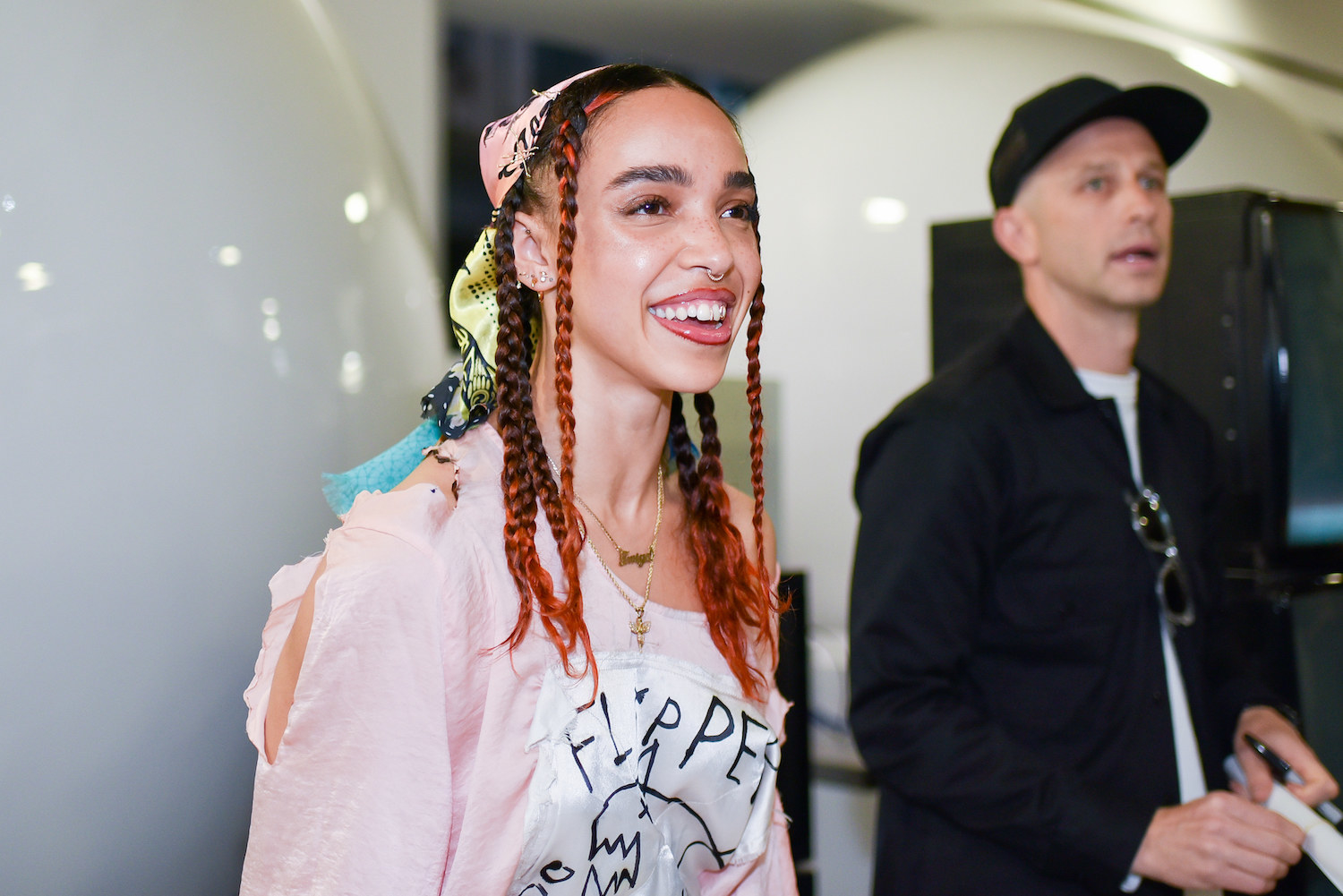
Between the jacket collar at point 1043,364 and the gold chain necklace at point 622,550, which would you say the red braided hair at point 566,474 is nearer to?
the gold chain necklace at point 622,550

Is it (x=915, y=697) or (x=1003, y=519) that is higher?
(x=1003, y=519)

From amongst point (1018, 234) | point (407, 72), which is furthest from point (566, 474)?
point (407, 72)

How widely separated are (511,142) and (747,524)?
1.49 ft

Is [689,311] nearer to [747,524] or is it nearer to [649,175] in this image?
[649,175]

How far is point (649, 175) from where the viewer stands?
3.15 feet

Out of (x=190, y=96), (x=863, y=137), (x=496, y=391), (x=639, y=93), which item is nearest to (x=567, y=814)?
(x=496, y=391)

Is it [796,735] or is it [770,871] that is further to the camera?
[796,735]

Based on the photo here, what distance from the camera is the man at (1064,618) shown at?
1.34m

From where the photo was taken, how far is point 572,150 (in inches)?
38.5

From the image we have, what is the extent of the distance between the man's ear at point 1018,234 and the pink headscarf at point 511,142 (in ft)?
2.77

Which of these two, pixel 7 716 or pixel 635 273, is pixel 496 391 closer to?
pixel 635 273

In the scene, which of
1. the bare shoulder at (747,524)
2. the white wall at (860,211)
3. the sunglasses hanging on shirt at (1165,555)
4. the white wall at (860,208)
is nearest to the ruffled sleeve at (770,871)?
the bare shoulder at (747,524)

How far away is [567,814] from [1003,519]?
78 cm

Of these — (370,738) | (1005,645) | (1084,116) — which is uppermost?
(1084,116)
